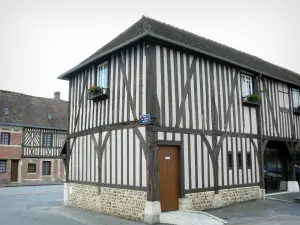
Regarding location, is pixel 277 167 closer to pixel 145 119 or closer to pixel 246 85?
pixel 246 85

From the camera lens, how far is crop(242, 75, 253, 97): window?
12.6m

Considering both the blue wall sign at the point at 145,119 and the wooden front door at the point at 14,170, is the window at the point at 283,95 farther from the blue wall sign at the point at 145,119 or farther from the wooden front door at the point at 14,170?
the wooden front door at the point at 14,170

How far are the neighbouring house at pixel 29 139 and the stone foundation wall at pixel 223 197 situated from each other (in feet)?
53.2

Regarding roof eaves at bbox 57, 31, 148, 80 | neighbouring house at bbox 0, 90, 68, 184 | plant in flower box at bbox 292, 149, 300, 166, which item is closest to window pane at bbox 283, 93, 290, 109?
plant in flower box at bbox 292, 149, 300, 166

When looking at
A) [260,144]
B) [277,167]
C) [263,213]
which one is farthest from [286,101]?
[263,213]

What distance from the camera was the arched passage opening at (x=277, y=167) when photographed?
14.7 metres

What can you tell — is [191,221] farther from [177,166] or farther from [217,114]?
[217,114]

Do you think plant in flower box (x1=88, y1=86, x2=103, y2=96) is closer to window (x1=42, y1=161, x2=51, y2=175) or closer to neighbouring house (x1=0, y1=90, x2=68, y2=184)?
neighbouring house (x1=0, y1=90, x2=68, y2=184)

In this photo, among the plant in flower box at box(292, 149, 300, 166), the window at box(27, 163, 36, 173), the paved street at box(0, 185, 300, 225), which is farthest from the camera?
the window at box(27, 163, 36, 173)

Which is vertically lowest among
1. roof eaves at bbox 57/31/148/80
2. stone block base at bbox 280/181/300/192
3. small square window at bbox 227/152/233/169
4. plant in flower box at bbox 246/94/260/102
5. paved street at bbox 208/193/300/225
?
paved street at bbox 208/193/300/225

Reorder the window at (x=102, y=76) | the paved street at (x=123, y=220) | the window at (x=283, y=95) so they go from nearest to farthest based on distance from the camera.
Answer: the paved street at (x=123, y=220)
the window at (x=102, y=76)
the window at (x=283, y=95)

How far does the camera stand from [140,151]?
360 inches

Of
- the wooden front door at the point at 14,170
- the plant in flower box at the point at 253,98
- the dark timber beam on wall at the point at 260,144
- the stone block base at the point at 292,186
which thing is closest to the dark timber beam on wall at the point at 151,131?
the plant in flower box at the point at 253,98

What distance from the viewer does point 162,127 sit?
30.2 feet
